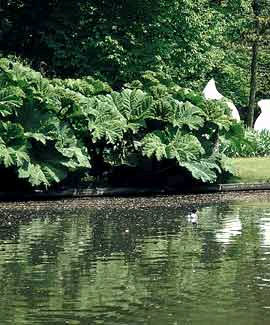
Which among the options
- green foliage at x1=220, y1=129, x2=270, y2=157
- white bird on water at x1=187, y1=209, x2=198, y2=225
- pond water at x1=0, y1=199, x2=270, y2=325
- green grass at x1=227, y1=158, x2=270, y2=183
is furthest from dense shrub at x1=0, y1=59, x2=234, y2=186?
white bird on water at x1=187, y1=209, x2=198, y2=225

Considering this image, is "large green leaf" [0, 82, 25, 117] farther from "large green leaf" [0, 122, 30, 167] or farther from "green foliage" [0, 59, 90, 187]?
"large green leaf" [0, 122, 30, 167]

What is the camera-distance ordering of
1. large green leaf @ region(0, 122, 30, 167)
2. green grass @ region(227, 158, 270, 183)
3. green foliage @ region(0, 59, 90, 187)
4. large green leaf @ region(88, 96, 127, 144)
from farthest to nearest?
1. green grass @ region(227, 158, 270, 183)
2. large green leaf @ region(88, 96, 127, 144)
3. green foliage @ region(0, 59, 90, 187)
4. large green leaf @ region(0, 122, 30, 167)

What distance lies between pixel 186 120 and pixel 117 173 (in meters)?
2.59

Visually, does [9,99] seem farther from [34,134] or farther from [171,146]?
[171,146]

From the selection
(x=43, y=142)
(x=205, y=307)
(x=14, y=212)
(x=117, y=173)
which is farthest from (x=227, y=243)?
(x=117, y=173)

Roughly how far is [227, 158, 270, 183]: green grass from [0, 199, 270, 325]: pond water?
280 inches

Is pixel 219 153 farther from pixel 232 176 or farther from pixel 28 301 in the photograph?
pixel 28 301

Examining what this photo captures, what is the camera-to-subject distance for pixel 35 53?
129ft

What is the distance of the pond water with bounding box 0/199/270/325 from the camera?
9.19 meters

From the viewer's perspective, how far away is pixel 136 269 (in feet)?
39.4

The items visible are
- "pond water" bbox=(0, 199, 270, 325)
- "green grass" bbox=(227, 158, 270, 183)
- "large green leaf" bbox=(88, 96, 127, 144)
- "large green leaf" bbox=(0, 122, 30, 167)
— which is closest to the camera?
"pond water" bbox=(0, 199, 270, 325)

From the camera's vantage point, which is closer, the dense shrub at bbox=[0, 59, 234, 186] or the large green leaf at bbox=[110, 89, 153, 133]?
the dense shrub at bbox=[0, 59, 234, 186]

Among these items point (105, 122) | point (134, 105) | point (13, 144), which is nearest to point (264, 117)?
point (134, 105)

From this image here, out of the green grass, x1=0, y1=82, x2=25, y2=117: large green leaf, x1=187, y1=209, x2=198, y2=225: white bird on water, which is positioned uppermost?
x1=0, y1=82, x2=25, y2=117: large green leaf
